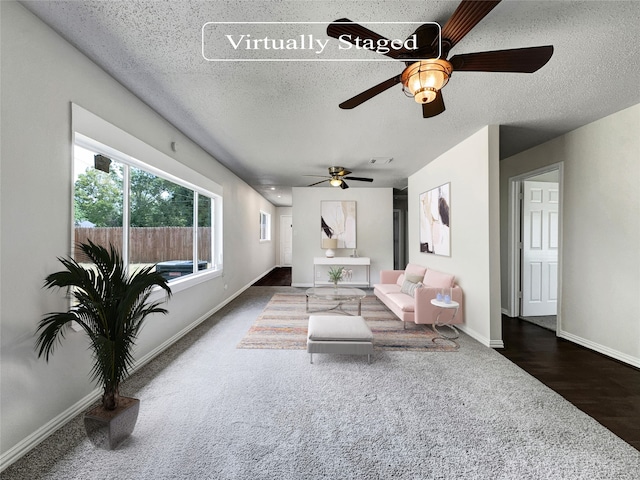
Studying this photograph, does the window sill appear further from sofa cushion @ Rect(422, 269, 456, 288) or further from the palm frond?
sofa cushion @ Rect(422, 269, 456, 288)

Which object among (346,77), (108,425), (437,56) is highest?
(346,77)

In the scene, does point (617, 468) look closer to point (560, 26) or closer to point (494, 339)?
point (494, 339)

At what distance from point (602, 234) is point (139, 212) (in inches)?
206

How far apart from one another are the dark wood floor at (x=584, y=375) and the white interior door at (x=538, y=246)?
730mm

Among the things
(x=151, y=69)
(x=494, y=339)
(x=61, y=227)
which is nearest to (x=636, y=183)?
(x=494, y=339)

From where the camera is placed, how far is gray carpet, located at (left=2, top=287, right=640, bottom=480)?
58.9 inches

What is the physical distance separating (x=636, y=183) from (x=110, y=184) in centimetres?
523

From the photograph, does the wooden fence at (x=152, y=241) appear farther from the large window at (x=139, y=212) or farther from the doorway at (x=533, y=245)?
the doorway at (x=533, y=245)

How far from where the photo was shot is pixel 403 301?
3887 millimetres

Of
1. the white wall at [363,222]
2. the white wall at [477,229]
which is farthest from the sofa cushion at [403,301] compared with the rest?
the white wall at [363,222]

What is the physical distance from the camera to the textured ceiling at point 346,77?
1614 mm

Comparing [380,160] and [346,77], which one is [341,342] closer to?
[346,77]

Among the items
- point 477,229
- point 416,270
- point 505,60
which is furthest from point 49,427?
point 416,270

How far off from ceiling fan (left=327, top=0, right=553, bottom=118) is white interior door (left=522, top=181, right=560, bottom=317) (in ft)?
11.6
